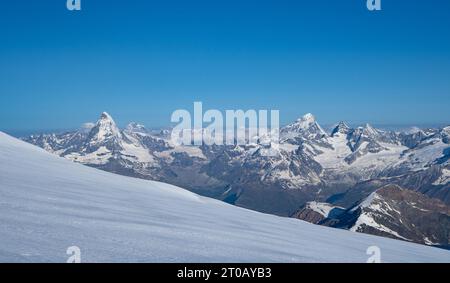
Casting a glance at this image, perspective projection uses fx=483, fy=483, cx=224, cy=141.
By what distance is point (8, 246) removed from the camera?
9.24m

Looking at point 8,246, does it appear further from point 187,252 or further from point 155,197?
point 155,197

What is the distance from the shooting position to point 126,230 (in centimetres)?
1217

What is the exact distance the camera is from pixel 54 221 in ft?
38.5

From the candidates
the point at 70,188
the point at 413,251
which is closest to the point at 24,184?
the point at 70,188

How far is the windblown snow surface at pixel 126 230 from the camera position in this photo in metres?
10.0

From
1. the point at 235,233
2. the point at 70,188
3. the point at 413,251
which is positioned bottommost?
the point at 413,251

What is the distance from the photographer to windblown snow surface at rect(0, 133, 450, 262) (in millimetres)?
10031
